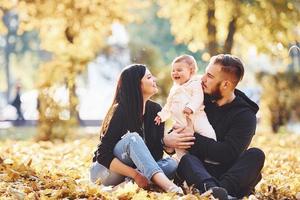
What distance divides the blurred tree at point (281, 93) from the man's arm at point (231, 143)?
39.6ft

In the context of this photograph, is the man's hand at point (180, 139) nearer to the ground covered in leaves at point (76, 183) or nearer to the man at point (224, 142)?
the man at point (224, 142)

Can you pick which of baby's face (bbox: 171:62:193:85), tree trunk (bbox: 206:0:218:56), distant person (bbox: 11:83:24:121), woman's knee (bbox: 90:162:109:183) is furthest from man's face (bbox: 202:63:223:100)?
distant person (bbox: 11:83:24:121)

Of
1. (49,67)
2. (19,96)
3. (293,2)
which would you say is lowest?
(19,96)

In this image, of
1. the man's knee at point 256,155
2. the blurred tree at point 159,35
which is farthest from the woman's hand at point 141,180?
the blurred tree at point 159,35

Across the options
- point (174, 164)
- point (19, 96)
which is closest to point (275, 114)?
point (19, 96)

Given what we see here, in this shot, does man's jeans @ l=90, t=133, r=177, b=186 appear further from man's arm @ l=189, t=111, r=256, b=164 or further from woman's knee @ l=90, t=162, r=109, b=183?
man's arm @ l=189, t=111, r=256, b=164

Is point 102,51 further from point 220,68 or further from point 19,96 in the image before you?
point 220,68

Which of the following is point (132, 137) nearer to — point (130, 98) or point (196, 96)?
point (130, 98)

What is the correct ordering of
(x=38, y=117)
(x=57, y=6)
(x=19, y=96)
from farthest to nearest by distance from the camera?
(x=19, y=96)
(x=57, y=6)
(x=38, y=117)

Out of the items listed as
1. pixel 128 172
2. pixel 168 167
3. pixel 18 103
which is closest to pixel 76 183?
pixel 128 172

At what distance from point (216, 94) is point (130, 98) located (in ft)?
2.41

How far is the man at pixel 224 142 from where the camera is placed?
222 inches

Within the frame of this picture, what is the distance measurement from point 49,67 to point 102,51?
24.0 ft

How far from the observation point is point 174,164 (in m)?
6.12
